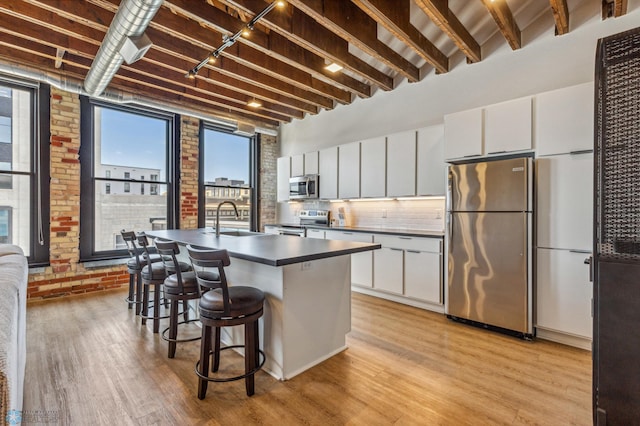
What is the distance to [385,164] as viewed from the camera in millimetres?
4375

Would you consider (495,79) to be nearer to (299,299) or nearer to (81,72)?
(299,299)

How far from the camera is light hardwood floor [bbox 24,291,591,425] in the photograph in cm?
→ 182

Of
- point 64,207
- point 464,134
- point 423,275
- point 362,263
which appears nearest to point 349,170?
point 362,263

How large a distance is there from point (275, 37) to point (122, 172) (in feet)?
10.7

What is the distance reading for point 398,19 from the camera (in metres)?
2.85

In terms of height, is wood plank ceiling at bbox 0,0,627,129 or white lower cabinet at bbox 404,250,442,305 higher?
wood plank ceiling at bbox 0,0,627,129

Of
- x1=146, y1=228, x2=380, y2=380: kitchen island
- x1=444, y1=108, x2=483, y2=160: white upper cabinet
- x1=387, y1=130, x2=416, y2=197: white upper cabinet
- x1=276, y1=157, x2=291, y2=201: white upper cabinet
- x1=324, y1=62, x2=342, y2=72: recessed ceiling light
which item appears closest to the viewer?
x1=146, y1=228, x2=380, y2=380: kitchen island

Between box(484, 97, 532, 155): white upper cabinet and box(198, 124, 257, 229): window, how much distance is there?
14.0 ft

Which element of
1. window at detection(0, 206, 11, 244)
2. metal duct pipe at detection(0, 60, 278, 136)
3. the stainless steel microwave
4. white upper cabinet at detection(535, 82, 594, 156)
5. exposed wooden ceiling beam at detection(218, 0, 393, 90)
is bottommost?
window at detection(0, 206, 11, 244)

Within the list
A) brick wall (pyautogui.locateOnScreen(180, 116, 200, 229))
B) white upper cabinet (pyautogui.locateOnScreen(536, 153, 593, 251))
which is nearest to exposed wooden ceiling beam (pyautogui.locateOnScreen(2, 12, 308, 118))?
brick wall (pyautogui.locateOnScreen(180, 116, 200, 229))

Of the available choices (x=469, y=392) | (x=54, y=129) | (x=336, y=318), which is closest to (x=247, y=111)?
(x=54, y=129)

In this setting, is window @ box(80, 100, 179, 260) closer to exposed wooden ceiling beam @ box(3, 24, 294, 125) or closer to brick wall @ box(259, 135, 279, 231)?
exposed wooden ceiling beam @ box(3, 24, 294, 125)

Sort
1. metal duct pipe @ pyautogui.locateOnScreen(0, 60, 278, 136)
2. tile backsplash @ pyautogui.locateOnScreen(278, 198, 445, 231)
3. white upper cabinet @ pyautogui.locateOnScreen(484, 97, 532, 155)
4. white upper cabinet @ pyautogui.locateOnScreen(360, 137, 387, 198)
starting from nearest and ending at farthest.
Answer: white upper cabinet @ pyautogui.locateOnScreen(484, 97, 532, 155) → metal duct pipe @ pyautogui.locateOnScreen(0, 60, 278, 136) → tile backsplash @ pyautogui.locateOnScreen(278, 198, 445, 231) → white upper cabinet @ pyautogui.locateOnScreen(360, 137, 387, 198)

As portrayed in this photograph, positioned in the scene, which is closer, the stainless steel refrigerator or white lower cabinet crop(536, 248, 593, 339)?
Result: white lower cabinet crop(536, 248, 593, 339)
